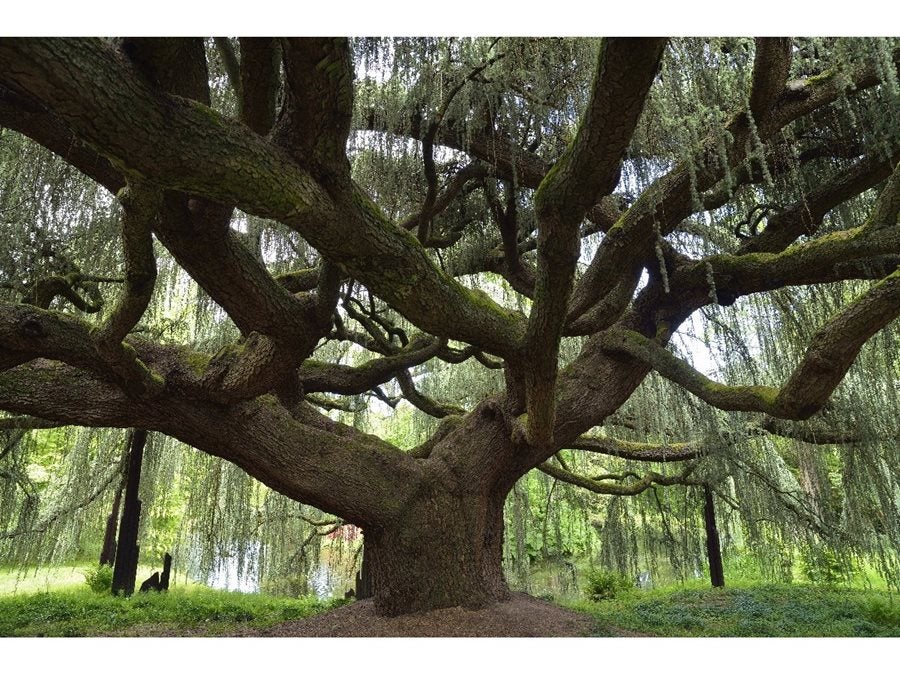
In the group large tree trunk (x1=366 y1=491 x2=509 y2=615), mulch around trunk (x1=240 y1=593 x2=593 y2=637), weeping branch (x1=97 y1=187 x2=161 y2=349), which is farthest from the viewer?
large tree trunk (x1=366 y1=491 x2=509 y2=615)

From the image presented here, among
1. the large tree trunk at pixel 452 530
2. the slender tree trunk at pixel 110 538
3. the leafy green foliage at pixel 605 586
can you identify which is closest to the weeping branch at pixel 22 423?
the large tree trunk at pixel 452 530

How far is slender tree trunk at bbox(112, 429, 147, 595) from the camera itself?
14.4 feet

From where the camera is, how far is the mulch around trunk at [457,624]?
243cm

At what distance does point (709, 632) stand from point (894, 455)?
1.18 m

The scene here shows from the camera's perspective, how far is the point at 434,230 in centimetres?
333

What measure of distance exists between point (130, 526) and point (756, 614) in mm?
4194

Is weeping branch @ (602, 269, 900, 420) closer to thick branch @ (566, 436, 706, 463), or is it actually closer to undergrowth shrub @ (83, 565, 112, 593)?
thick branch @ (566, 436, 706, 463)

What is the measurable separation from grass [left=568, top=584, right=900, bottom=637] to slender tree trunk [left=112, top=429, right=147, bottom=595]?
10.2 ft

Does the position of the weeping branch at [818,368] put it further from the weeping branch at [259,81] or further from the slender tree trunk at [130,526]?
the slender tree trunk at [130,526]

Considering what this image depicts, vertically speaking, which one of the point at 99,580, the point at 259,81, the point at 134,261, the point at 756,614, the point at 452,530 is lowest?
the point at 756,614

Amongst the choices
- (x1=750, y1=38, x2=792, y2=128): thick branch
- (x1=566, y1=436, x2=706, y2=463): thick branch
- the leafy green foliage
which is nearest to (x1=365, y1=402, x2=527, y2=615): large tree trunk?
(x1=566, y1=436, x2=706, y2=463): thick branch

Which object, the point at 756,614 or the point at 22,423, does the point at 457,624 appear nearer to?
→ the point at 756,614

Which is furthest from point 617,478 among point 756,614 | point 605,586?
point 756,614
